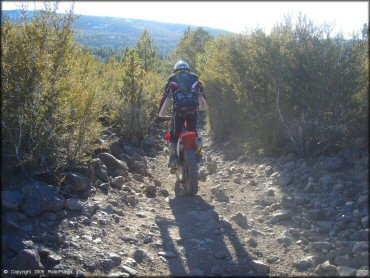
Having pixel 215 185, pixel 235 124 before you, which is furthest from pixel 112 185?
pixel 235 124

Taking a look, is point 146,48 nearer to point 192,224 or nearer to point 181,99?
point 181,99

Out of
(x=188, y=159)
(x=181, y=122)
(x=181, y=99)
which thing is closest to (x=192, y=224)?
(x=188, y=159)

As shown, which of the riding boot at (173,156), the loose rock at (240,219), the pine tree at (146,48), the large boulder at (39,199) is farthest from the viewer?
the pine tree at (146,48)

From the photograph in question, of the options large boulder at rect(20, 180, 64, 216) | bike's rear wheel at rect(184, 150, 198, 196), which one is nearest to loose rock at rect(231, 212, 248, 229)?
bike's rear wheel at rect(184, 150, 198, 196)

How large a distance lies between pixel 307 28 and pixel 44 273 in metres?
5.46

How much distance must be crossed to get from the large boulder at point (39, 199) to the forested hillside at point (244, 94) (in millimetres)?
373

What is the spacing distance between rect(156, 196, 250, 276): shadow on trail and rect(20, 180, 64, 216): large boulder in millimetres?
1274

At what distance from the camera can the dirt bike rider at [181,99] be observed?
19.9 ft

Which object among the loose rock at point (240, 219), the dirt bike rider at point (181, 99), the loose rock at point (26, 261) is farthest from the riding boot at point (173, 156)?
the loose rock at point (26, 261)

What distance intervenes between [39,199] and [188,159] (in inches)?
87.4

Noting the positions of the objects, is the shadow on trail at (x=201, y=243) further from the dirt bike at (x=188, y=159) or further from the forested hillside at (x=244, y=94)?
the forested hillside at (x=244, y=94)

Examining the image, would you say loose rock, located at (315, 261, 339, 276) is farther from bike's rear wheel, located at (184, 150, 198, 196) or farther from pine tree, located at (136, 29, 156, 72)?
pine tree, located at (136, 29, 156, 72)

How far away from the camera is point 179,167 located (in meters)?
6.19

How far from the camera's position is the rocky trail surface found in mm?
3703
